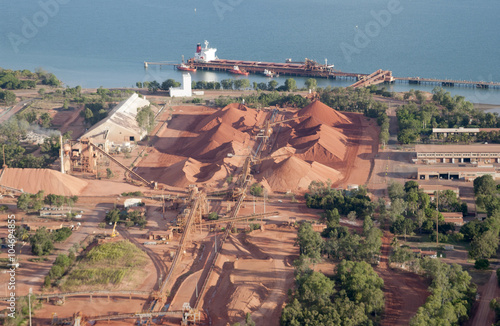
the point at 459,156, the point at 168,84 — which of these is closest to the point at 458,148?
the point at 459,156

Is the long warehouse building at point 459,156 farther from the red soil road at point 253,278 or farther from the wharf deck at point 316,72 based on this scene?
the wharf deck at point 316,72

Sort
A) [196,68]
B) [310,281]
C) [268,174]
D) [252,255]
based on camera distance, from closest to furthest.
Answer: [310,281] → [252,255] → [268,174] → [196,68]

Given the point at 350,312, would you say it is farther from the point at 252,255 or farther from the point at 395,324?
the point at 252,255

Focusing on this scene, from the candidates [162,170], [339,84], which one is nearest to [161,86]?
[339,84]

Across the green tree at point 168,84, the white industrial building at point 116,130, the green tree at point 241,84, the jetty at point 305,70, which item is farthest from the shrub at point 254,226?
the jetty at point 305,70

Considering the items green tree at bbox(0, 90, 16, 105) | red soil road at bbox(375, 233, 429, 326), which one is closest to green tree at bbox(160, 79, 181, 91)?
green tree at bbox(0, 90, 16, 105)

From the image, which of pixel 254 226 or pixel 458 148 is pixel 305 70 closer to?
pixel 458 148

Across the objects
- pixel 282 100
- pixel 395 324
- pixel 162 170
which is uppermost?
pixel 282 100
